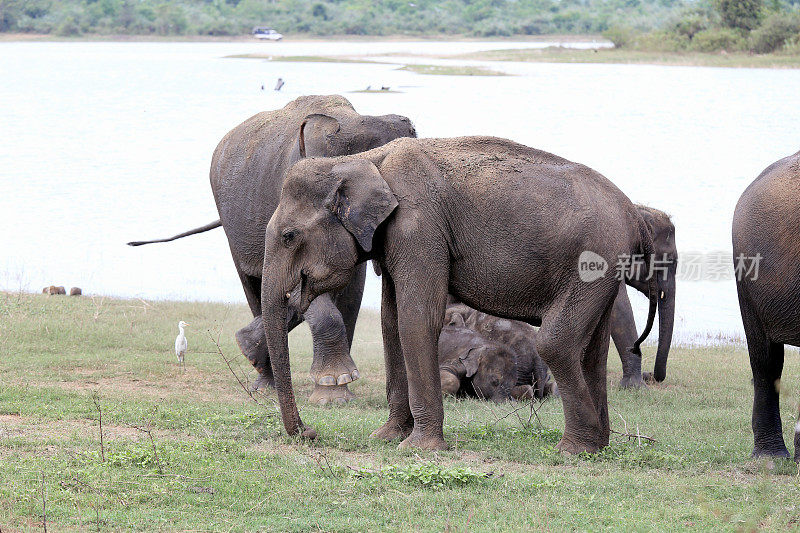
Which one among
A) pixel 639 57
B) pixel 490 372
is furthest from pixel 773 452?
pixel 639 57

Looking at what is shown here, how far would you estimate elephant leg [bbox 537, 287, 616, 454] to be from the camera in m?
7.04

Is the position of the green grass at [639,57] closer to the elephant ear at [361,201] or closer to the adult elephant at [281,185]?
the adult elephant at [281,185]

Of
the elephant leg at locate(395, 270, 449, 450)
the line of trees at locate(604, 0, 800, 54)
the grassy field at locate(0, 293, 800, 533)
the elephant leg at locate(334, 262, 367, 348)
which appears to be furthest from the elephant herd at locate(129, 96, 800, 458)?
the line of trees at locate(604, 0, 800, 54)

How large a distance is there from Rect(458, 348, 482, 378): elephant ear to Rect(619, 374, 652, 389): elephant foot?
1723mm

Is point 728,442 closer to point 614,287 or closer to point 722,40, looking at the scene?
point 614,287

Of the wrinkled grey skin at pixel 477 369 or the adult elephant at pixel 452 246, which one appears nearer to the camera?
the adult elephant at pixel 452 246

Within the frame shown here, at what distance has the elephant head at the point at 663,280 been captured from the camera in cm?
940

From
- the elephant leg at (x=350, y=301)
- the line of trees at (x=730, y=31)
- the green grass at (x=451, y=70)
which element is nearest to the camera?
the elephant leg at (x=350, y=301)

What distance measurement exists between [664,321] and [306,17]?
264 feet

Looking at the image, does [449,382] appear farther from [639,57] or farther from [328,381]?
[639,57]

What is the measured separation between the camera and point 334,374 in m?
9.27

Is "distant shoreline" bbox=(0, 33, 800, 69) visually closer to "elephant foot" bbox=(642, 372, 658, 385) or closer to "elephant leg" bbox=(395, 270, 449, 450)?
"elephant foot" bbox=(642, 372, 658, 385)

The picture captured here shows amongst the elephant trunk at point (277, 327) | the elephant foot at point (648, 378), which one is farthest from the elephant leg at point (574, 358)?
the elephant foot at point (648, 378)

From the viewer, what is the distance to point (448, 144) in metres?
7.41
